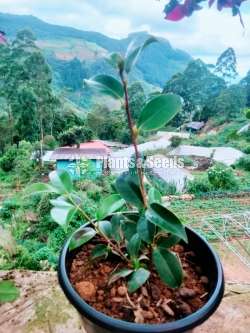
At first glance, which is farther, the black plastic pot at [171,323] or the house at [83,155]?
the house at [83,155]

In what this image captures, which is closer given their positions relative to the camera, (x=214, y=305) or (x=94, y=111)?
(x=214, y=305)

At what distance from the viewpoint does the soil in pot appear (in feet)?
1.38

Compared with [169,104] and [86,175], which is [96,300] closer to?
[169,104]

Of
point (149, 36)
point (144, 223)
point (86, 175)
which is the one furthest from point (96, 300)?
point (86, 175)

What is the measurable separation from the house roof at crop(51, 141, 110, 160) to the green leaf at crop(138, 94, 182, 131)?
656 cm

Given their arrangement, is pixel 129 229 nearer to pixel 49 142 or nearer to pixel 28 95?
pixel 49 142

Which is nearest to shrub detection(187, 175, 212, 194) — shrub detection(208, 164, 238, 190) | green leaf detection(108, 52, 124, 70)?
shrub detection(208, 164, 238, 190)

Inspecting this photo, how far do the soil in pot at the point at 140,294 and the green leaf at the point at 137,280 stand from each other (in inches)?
1.3

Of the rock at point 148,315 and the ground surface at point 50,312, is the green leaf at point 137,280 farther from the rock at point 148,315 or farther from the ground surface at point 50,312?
the ground surface at point 50,312

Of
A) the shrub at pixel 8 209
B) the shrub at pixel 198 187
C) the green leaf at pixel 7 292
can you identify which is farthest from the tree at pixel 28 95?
the green leaf at pixel 7 292

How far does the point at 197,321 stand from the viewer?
37cm

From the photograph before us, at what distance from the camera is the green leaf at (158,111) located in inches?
15.2

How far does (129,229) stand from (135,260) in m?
0.05

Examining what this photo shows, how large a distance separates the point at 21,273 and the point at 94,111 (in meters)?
9.74
